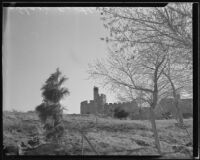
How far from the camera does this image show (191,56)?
18.5 feet

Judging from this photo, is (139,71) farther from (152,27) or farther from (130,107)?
(152,27)

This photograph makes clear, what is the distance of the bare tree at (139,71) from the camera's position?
227 inches

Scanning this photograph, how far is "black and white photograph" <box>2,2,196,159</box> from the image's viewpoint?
561 cm

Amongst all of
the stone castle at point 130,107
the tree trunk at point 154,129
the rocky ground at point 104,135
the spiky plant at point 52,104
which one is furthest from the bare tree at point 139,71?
the spiky plant at point 52,104

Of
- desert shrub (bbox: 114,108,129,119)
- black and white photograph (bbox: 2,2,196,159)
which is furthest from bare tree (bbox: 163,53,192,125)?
desert shrub (bbox: 114,108,129,119)

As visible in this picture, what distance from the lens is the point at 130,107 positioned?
18.8 feet

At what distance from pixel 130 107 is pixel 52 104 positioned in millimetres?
1268

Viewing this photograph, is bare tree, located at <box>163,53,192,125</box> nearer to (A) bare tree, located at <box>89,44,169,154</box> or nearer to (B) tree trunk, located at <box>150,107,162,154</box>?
(A) bare tree, located at <box>89,44,169,154</box>

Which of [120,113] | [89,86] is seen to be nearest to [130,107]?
[120,113]

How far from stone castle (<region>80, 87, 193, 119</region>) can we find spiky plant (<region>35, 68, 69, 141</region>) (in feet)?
1.30

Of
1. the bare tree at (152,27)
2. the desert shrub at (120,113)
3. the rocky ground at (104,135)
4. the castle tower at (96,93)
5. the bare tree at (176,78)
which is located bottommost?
the rocky ground at (104,135)

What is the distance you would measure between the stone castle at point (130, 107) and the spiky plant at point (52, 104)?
0.39 m

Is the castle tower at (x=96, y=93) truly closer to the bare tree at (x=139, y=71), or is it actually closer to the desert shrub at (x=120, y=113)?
the bare tree at (x=139, y=71)

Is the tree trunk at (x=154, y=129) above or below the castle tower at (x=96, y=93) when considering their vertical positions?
below
